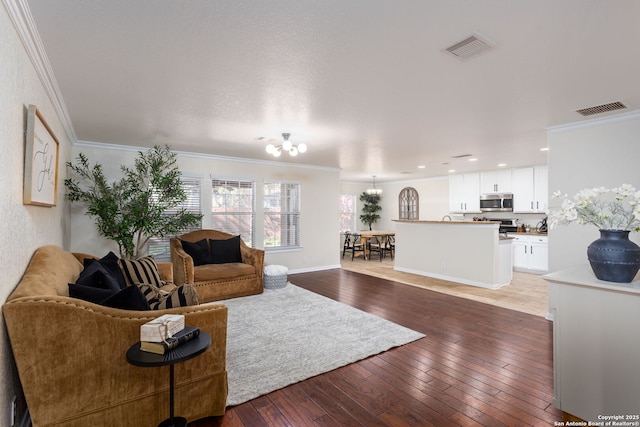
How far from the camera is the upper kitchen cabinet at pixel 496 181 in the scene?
7.62 meters

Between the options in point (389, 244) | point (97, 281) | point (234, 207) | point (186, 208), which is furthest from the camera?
point (389, 244)

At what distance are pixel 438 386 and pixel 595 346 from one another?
1076 mm

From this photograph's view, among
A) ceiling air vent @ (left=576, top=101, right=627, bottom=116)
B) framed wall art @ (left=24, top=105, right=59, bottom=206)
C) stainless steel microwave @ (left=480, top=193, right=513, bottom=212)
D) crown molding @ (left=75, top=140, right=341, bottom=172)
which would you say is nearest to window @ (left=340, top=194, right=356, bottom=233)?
crown molding @ (left=75, top=140, right=341, bottom=172)

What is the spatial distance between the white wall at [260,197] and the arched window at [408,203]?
3668mm

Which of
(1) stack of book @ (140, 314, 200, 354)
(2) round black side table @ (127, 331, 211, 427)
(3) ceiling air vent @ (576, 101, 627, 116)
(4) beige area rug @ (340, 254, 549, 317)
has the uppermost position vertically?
(3) ceiling air vent @ (576, 101, 627, 116)

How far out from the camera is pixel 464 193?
852cm

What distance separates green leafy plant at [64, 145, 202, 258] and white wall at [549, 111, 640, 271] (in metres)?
5.12

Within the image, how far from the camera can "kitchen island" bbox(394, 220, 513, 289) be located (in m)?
5.62

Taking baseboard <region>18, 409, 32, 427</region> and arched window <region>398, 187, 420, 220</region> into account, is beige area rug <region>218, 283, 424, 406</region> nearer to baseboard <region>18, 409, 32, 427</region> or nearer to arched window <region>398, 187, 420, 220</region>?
baseboard <region>18, 409, 32, 427</region>

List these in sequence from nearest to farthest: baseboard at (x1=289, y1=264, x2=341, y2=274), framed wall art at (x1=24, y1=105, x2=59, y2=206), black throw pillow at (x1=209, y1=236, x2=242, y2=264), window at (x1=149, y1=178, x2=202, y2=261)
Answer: framed wall art at (x1=24, y1=105, x2=59, y2=206), black throw pillow at (x1=209, y1=236, x2=242, y2=264), window at (x1=149, y1=178, x2=202, y2=261), baseboard at (x1=289, y1=264, x2=341, y2=274)

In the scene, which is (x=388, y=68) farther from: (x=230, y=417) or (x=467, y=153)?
(x=467, y=153)

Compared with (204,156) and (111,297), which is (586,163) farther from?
(204,156)

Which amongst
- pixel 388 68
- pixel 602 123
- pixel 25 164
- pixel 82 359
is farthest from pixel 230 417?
pixel 602 123

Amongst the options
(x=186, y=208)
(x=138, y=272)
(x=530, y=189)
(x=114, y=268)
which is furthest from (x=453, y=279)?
(x=114, y=268)
